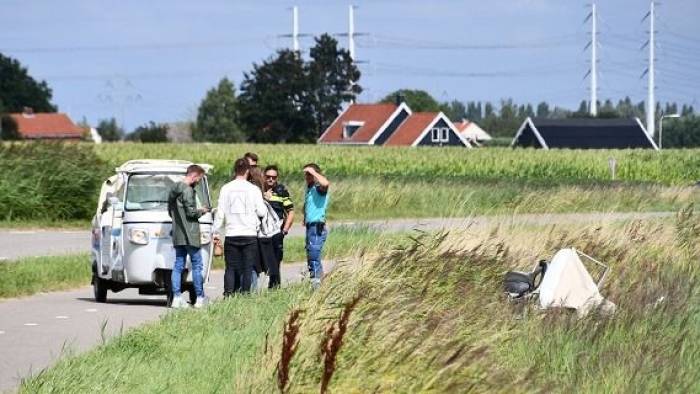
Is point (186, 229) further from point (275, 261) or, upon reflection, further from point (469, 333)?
point (469, 333)

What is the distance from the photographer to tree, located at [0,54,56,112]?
156875 millimetres

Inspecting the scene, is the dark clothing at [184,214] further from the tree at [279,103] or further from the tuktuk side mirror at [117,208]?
the tree at [279,103]

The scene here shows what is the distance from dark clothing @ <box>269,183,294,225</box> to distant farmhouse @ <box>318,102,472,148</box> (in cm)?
10911

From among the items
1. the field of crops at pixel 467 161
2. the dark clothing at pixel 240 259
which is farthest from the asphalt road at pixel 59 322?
the field of crops at pixel 467 161

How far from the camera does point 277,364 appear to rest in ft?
34.1

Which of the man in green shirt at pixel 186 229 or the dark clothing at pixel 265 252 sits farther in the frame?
the dark clothing at pixel 265 252

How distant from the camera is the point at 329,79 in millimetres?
131000

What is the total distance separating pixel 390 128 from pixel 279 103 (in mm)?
12946

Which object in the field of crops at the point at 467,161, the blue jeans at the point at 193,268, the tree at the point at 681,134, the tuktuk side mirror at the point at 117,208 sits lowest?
the tree at the point at 681,134

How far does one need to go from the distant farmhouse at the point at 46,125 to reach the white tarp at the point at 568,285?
134669 millimetres

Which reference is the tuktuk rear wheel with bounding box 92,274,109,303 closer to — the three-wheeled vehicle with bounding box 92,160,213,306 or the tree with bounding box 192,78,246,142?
the three-wheeled vehicle with bounding box 92,160,213,306

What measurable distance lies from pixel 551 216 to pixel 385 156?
53.8 meters

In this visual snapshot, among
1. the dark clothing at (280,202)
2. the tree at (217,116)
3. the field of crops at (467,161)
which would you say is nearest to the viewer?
the dark clothing at (280,202)

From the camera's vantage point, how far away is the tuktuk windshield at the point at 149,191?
65.9ft
